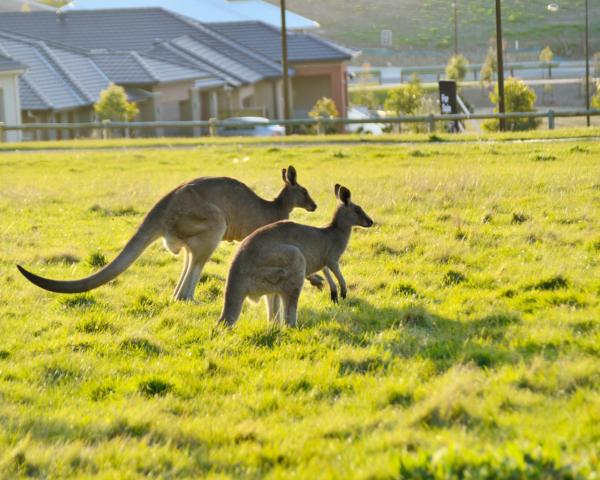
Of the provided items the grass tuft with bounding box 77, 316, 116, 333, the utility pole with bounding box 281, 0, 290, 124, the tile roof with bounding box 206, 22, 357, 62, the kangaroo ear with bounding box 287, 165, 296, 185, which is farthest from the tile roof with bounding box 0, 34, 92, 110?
the grass tuft with bounding box 77, 316, 116, 333

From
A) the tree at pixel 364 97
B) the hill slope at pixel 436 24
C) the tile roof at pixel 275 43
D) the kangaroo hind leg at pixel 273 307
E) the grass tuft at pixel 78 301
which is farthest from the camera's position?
the hill slope at pixel 436 24

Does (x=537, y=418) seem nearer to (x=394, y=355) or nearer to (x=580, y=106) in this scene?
(x=394, y=355)

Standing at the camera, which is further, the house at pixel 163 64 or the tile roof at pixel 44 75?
the house at pixel 163 64

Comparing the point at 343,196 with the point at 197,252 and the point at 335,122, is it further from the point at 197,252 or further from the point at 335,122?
the point at 335,122

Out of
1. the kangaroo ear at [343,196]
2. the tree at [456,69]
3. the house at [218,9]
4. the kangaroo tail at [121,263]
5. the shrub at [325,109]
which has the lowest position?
the kangaroo tail at [121,263]

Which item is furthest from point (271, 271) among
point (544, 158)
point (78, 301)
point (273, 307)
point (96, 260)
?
point (544, 158)

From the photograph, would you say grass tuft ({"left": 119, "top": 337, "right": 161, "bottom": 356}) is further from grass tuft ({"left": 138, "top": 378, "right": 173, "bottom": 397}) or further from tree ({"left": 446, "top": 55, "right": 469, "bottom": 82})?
tree ({"left": 446, "top": 55, "right": 469, "bottom": 82})

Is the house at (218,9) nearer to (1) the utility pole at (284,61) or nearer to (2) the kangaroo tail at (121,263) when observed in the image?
(1) the utility pole at (284,61)

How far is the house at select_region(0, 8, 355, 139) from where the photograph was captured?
55.4m

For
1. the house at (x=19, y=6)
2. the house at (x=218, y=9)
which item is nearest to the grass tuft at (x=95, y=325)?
the house at (x=218, y=9)

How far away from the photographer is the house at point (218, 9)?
242 feet

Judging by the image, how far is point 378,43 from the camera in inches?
4291

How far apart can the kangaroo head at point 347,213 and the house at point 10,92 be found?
3938 centimetres

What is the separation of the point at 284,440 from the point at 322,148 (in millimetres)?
22080
